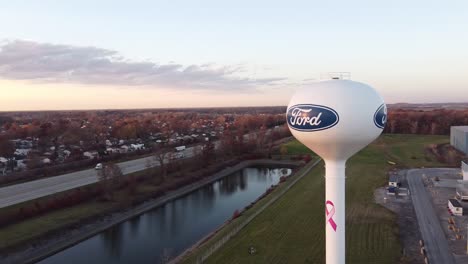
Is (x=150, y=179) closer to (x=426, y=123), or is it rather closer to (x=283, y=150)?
(x=283, y=150)

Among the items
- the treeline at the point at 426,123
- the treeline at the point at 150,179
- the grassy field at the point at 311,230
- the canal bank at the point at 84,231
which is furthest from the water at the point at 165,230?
the treeline at the point at 426,123

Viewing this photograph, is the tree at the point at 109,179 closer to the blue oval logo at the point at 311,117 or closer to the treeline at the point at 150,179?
the treeline at the point at 150,179

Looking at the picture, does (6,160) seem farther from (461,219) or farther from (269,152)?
(461,219)

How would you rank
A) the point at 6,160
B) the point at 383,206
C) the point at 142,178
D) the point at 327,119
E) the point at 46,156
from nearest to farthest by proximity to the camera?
the point at 327,119 → the point at 383,206 → the point at 142,178 → the point at 6,160 → the point at 46,156

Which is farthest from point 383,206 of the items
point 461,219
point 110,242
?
point 110,242

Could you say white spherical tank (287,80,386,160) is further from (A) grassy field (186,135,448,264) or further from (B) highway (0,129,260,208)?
(B) highway (0,129,260,208)
